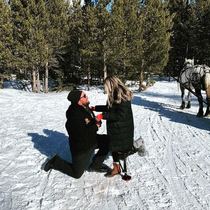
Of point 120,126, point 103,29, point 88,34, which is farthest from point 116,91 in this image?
point 88,34

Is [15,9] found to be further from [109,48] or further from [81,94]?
[81,94]

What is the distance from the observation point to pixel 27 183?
128 inches

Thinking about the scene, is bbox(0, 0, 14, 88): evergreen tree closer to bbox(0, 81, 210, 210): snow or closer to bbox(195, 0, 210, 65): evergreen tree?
bbox(0, 81, 210, 210): snow

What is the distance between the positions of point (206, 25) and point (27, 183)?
85.9 feet

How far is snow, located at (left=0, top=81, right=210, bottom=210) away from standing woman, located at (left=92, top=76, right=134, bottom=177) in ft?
2.41

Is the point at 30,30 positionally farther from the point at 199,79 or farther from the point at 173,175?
the point at 173,175

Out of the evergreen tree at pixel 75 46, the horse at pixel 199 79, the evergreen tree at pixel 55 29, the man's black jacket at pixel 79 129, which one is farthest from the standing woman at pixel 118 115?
the evergreen tree at pixel 75 46

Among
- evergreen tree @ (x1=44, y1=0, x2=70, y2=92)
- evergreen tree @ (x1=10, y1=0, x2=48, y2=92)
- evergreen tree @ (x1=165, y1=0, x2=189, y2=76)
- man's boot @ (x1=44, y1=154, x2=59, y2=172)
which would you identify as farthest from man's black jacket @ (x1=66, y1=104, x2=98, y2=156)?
evergreen tree @ (x1=165, y1=0, x2=189, y2=76)

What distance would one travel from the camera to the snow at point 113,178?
282 cm

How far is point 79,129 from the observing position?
3045mm

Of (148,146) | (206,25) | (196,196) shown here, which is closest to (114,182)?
(196,196)

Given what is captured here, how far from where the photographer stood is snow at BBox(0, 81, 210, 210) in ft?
9.25

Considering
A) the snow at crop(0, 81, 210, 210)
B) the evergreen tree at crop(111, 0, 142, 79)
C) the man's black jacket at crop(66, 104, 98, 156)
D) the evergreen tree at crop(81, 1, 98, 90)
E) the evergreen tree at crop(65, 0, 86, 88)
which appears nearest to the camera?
the snow at crop(0, 81, 210, 210)

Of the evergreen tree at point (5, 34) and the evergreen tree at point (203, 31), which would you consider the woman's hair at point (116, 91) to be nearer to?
the evergreen tree at point (5, 34)
